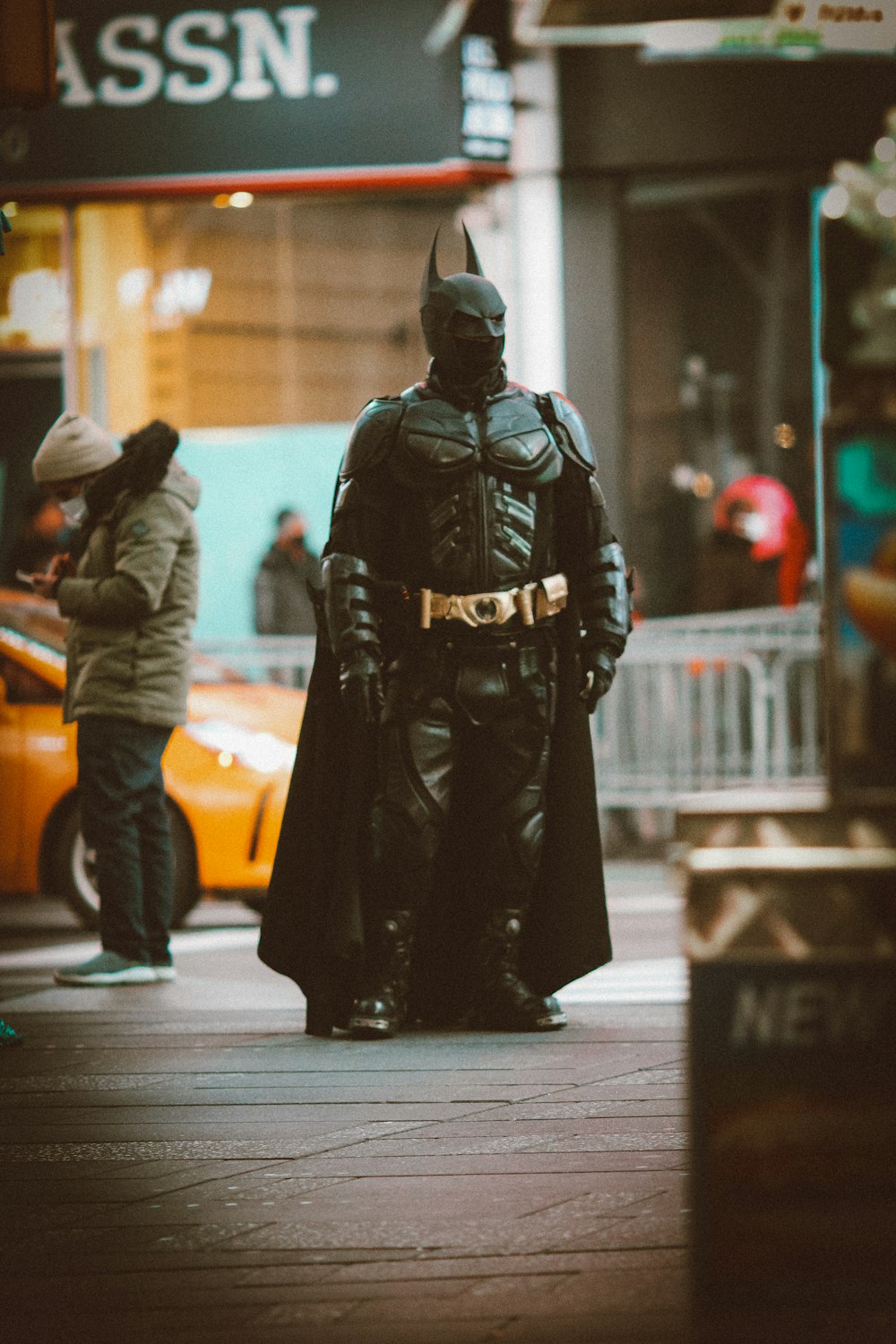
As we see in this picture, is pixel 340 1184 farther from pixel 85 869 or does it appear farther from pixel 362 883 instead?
pixel 85 869

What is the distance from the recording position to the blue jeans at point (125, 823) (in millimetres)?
7680

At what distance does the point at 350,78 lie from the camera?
14.1m

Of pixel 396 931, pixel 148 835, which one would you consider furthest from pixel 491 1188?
pixel 148 835

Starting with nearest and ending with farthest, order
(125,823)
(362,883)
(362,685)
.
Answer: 1. (362,685)
2. (362,883)
3. (125,823)

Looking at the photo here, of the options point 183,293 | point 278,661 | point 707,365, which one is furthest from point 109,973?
point 707,365

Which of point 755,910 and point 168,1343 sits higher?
point 755,910

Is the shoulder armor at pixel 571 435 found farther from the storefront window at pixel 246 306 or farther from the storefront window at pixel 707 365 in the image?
the storefront window at pixel 246 306

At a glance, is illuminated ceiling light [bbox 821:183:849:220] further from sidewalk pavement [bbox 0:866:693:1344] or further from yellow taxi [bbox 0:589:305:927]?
yellow taxi [bbox 0:589:305:927]

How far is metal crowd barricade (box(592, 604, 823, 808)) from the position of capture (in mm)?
12180

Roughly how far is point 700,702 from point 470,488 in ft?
20.1

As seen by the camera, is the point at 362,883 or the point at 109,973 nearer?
the point at 362,883

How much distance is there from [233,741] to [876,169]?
693 centimetres

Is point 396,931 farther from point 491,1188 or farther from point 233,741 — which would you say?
point 233,741

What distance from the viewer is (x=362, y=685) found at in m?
6.26
